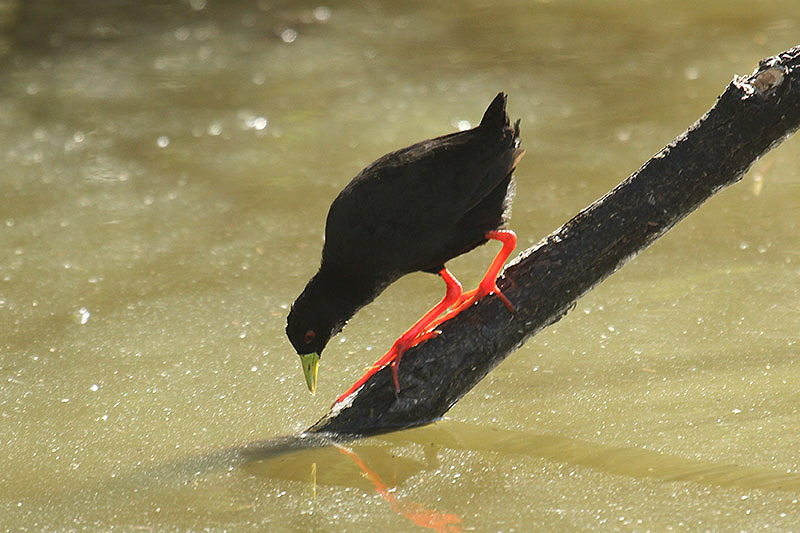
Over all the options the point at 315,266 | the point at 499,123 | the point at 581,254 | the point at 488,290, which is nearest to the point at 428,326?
the point at 488,290

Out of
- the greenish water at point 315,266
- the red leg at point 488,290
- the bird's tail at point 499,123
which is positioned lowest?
the greenish water at point 315,266

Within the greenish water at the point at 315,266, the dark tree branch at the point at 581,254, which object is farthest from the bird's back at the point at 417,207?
the greenish water at the point at 315,266

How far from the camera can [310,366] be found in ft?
11.6

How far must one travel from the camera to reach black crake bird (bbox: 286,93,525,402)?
11.2 ft

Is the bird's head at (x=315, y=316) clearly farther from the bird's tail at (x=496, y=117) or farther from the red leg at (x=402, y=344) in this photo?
the bird's tail at (x=496, y=117)

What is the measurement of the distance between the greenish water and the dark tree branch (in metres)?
0.17

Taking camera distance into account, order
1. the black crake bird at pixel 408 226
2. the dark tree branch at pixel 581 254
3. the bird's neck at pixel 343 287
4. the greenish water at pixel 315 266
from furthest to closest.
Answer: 1. the bird's neck at pixel 343 287
2. the black crake bird at pixel 408 226
3. the dark tree branch at pixel 581 254
4. the greenish water at pixel 315 266

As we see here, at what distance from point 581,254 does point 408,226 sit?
0.59 m

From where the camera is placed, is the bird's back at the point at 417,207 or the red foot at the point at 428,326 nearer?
the red foot at the point at 428,326

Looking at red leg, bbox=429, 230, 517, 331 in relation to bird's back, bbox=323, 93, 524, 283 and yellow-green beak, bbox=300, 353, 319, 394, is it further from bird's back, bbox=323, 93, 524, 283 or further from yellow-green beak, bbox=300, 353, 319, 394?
yellow-green beak, bbox=300, 353, 319, 394

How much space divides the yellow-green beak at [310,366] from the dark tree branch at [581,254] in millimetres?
239

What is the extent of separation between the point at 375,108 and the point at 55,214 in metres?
2.25

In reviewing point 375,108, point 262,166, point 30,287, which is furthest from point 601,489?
point 375,108

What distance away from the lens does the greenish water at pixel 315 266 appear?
301cm
